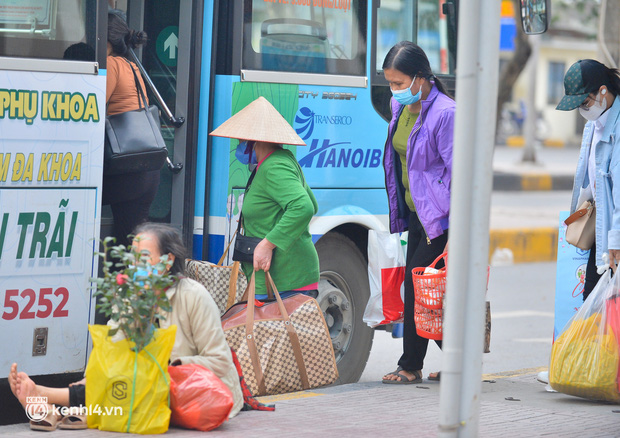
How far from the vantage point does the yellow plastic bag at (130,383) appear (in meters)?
4.41

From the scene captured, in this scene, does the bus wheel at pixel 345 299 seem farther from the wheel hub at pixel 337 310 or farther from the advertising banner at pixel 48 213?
the advertising banner at pixel 48 213

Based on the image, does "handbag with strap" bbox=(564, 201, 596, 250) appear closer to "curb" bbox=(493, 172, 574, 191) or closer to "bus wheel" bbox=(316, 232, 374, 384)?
"bus wheel" bbox=(316, 232, 374, 384)

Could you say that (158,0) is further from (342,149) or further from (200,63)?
(342,149)

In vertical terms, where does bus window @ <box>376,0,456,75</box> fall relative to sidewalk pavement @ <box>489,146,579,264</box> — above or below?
above

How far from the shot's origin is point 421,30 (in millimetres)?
7180

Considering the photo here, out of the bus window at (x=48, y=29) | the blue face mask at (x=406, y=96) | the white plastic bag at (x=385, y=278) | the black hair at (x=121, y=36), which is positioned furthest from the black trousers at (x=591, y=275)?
the bus window at (x=48, y=29)

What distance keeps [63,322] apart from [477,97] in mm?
2408

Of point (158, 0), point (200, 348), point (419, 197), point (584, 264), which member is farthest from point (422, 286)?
point (158, 0)

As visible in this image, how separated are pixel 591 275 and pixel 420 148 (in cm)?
116

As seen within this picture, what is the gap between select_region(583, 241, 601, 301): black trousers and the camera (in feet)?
18.7

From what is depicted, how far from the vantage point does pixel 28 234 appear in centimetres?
495

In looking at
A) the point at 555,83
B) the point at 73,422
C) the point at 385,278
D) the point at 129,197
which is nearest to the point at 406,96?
the point at 385,278

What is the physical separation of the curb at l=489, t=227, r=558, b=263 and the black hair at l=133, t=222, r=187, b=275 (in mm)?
9515

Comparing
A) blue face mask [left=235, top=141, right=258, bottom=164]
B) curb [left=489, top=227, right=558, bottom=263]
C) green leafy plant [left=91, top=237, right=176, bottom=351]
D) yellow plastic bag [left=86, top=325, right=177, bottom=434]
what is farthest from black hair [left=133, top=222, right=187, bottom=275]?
curb [left=489, top=227, right=558, bottom=263]
